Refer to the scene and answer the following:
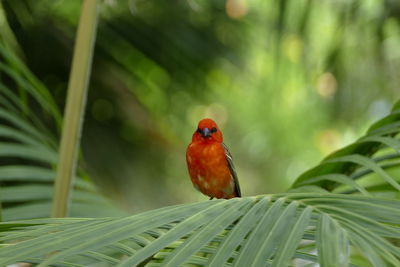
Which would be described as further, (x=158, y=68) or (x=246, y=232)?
(x=158, y=68)

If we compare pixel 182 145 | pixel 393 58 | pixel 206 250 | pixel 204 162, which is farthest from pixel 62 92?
pixel 206 250

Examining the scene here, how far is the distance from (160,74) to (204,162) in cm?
128

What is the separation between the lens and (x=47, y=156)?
201 cm

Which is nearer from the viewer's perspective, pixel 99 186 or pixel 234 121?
pixel 99 186

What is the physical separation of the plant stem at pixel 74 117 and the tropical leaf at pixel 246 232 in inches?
19.4

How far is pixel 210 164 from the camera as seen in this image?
250 centimetres

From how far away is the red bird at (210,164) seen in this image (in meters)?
2.50

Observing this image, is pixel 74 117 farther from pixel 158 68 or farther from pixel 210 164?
pixel 158 68

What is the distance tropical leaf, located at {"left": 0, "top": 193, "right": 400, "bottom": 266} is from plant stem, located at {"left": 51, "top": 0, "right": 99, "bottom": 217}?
0.49 meters

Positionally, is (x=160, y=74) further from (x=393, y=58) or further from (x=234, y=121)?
(x=234, y=121)

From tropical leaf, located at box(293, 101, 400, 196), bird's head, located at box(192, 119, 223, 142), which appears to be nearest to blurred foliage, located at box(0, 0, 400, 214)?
bird's head, located at box(192, 119, 223, 142)

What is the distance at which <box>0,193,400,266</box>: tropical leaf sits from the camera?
841mm

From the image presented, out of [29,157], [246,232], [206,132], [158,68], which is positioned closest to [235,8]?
[158,68]

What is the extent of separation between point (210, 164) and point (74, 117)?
0.97m
